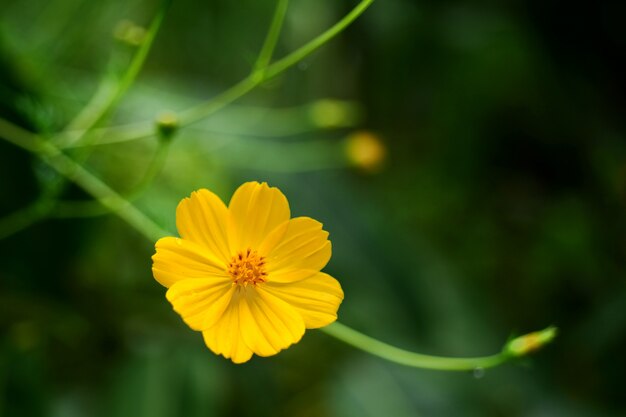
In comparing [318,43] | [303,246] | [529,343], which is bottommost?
[529,343]

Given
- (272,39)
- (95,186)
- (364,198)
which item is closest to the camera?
(272,39)

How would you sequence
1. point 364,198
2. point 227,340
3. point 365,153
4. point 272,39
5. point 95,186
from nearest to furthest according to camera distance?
1. point 227,340
2. point 272,39
3. point 95,186
4. point 365,153
5. point 364,198

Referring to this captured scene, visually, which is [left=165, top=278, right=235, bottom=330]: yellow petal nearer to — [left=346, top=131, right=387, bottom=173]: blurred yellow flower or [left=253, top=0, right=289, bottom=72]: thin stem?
[left=253, top=0, right=289, bottom=72]: thin stem

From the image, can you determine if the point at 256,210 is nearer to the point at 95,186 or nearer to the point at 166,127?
the point at 166,127

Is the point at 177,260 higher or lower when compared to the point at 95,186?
lower

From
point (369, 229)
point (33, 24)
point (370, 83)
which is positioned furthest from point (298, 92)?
point (33, 24)

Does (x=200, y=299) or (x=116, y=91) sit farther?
(x=116, y=91)

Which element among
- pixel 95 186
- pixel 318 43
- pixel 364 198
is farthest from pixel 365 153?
pixel 318 43
